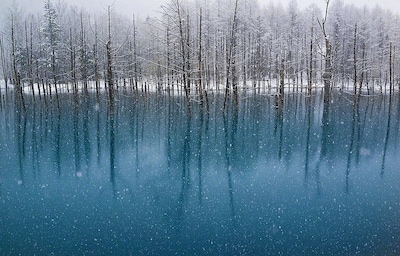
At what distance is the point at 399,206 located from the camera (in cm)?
933

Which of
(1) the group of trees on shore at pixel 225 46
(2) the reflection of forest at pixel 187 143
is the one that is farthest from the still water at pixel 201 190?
(1) the group of trees on shore at pixel 225 46

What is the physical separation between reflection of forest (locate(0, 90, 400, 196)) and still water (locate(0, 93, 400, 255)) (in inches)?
3.3

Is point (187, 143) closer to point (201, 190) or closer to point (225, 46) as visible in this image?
point (201, 190)

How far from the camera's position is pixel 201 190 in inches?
423

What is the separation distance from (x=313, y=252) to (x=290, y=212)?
198 centimetres

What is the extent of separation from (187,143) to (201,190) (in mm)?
6466

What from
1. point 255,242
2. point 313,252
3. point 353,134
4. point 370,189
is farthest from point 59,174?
point 353,134

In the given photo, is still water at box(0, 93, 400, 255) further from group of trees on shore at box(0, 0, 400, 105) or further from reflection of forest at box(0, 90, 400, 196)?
group of trees on shore at box(0, 0, 400, 105)

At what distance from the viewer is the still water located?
299 inches

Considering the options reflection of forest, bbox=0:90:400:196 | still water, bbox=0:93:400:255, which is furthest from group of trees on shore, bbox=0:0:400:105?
still water, bbox=0:93:400:255

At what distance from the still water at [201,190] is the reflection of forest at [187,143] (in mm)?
84

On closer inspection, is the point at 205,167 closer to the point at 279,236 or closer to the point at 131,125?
the point at 279,236

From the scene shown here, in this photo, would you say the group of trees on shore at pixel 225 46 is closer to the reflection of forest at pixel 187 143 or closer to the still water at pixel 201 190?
the reflection of forest at pixel 187 143

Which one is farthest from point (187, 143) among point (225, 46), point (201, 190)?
point (225, 46)
